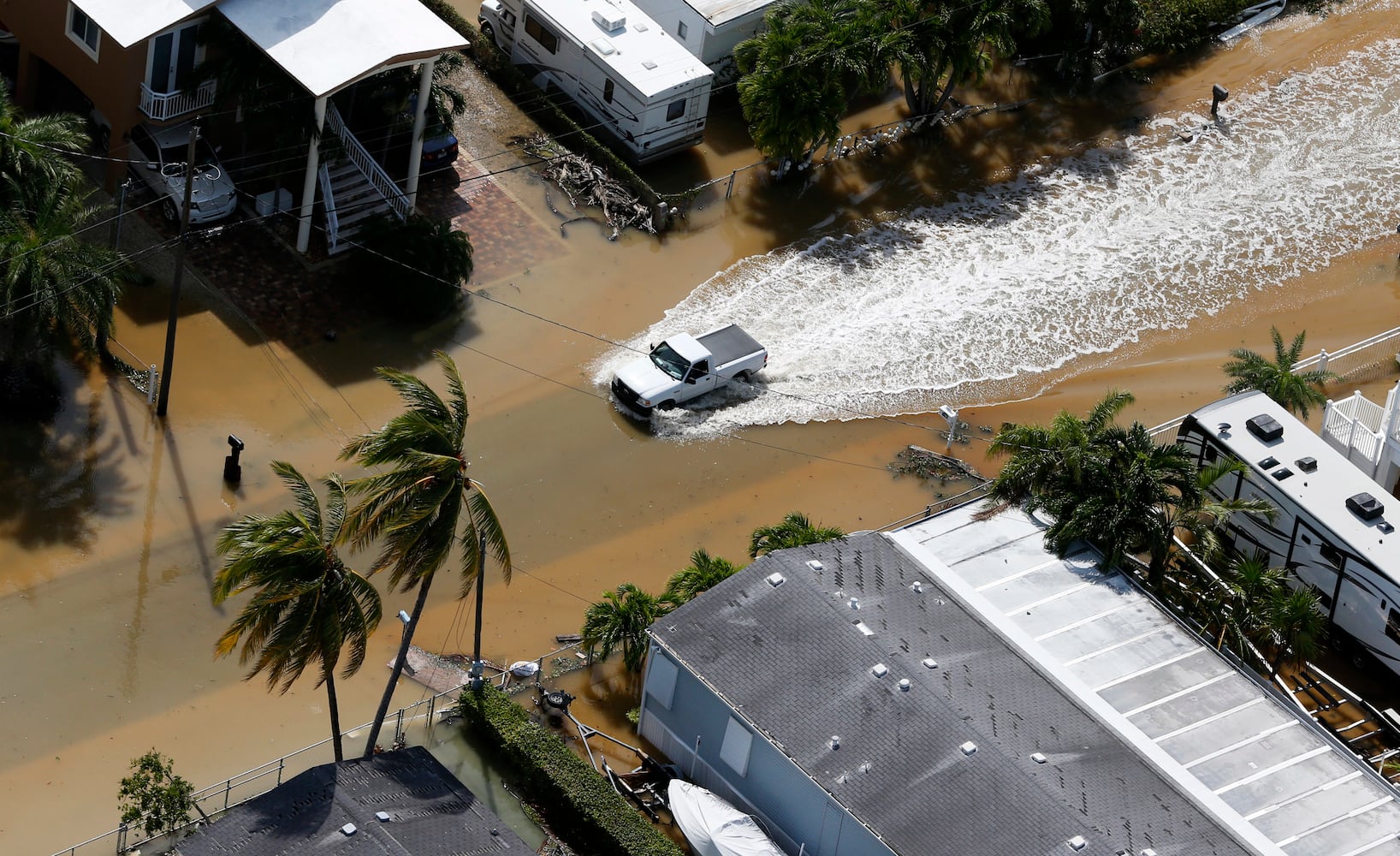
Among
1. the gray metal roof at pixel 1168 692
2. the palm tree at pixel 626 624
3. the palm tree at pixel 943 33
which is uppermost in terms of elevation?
the palm tree at pixel 943 33

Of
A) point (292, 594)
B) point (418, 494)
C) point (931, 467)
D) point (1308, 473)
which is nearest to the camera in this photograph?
point (292, 594)

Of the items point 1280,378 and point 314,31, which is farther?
point 314,31

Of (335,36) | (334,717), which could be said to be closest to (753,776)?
(334,717)

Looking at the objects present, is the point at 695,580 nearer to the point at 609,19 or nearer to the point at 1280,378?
the point at 1280,378

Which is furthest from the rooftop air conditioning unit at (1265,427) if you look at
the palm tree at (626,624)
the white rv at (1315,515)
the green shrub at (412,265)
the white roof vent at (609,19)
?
the white roof vent at (609,19)

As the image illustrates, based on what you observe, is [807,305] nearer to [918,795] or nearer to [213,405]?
[213,405]

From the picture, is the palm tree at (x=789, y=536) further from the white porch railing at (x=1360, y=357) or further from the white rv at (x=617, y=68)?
the white rv at (x=617, y=68)

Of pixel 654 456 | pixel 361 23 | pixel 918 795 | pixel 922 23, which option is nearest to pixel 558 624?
pixel 654 456

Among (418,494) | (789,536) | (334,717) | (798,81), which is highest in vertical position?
(798,81)
